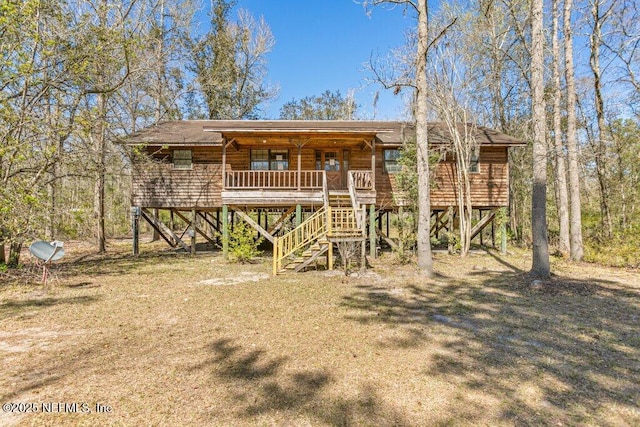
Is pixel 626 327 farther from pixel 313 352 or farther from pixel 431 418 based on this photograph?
pixel 313 352

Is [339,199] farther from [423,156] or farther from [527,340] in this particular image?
[527,340]

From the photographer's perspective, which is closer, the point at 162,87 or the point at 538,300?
the point at 538,300

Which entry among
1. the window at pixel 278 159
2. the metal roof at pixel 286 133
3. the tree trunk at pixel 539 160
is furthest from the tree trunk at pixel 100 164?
the tree trunk at pixel 539 160

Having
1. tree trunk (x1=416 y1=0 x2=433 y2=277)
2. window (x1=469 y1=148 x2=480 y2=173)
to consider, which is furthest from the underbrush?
tree trunk (x1=416 y1=0 x2=433 y2=277)

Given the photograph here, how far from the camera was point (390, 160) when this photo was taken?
14.6m

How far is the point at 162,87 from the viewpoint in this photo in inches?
948

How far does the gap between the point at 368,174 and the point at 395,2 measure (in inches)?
229

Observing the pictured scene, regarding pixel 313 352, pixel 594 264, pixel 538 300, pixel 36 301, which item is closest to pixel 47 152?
pixel 36 301

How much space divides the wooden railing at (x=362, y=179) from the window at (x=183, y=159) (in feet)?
23.9

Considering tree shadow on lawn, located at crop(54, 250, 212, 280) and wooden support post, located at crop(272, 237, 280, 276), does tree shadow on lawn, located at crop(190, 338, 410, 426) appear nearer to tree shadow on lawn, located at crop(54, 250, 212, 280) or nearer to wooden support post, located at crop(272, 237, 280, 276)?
wooden support post, located at crop(272, 237, 280, 276)

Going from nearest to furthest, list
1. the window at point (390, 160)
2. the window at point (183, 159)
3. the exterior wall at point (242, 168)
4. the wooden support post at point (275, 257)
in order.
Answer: the wooden support post at point (275, 257), the exterior wall at point (242, 168), the window at point (183, 159), the window at point (390, 160)

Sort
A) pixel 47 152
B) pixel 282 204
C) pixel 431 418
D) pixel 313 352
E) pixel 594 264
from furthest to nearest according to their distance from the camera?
pixel 282 204
pixel 594 264
pixel 47 152
pixel 313 352
pixel 431 418

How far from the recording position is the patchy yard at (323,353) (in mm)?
3168

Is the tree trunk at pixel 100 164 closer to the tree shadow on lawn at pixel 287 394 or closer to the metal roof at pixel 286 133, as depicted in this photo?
the metal roof at pixel 286 133
